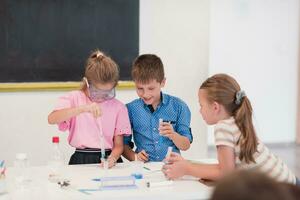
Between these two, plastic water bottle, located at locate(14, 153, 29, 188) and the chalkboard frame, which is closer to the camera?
plastic water bottle, located at locate(14, 153, 29, 188)

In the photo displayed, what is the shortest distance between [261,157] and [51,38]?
227 centimetres

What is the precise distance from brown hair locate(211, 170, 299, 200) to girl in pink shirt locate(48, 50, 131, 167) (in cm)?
180

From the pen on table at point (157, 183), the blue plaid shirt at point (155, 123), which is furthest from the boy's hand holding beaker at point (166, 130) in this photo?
the pen on table at point (157, 183)

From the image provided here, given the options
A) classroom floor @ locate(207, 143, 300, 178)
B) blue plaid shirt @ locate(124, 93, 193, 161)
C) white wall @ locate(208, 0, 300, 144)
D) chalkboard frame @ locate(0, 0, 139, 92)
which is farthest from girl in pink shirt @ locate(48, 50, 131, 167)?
white wall @ locate(208, 0, 300, 144)

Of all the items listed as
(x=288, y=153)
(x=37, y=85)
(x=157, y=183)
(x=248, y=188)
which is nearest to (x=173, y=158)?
(x=157, y=183)

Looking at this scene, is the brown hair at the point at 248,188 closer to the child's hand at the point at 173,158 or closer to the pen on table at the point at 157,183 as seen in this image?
the pen on table at the point at 157,183

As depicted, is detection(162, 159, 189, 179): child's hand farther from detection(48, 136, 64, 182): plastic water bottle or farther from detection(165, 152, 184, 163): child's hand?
detection(48, 136, 64, 182): plastic water bottle

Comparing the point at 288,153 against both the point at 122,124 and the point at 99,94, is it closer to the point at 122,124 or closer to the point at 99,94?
the point at 122,124

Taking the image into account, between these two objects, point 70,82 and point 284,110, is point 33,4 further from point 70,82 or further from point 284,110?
point 284,110

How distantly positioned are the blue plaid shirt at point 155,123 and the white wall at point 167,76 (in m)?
1.33

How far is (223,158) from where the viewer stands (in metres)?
1.99

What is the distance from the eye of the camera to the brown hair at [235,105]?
1.98 meters

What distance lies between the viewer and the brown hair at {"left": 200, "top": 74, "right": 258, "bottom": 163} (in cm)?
198

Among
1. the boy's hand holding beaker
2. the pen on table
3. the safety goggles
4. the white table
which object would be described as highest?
the safety goggles
